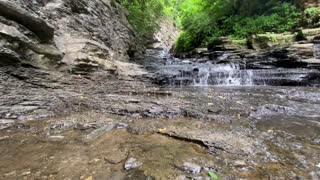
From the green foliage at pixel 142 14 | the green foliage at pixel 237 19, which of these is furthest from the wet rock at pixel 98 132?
the green foliage at pixel 237 19

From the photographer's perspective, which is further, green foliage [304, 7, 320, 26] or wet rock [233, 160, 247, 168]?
green foliage [304, 7, 320, 26]

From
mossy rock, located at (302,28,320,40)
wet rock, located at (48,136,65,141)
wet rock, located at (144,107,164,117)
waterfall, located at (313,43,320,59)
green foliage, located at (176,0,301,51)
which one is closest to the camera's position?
wet rock, located at (48,136,65,141)

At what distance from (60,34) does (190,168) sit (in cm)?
660

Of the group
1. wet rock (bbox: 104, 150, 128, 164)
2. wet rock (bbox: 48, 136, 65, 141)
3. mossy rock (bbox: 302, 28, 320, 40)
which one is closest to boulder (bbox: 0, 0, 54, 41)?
wet rock (bbox: 48, 136, 65, 141)

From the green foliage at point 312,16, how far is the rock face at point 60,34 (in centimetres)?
1003

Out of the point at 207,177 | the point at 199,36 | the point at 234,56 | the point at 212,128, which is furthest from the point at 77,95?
A: the point at 199,36

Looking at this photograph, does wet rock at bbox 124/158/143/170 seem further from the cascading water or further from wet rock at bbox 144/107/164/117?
the cascading water

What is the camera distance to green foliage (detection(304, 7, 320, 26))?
38.6ft

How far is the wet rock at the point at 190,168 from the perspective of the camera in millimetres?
1838

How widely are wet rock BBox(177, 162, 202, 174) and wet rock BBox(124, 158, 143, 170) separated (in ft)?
1.20

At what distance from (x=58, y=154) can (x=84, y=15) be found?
8.24 meters

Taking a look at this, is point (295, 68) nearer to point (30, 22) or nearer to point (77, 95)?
point (77, 95)

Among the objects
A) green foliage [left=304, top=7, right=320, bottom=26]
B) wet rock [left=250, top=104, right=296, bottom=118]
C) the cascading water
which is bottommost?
wet rock [left=250, top=104, right=296, bottom=118]

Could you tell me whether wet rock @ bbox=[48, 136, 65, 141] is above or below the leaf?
above
